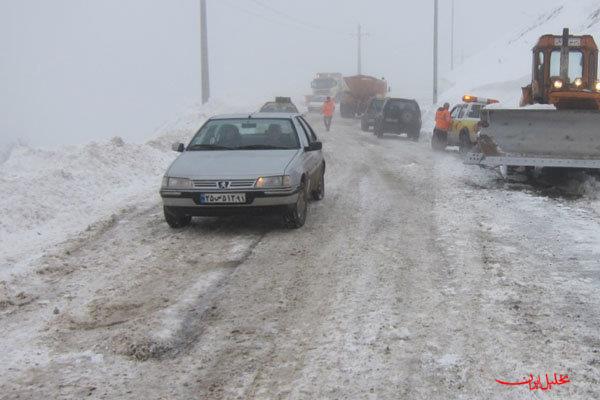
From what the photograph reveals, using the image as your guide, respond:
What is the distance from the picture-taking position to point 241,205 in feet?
25.0

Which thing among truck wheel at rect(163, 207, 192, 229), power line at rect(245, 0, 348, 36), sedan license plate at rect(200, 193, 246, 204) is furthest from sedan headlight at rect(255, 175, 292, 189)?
power line at rect(245, 0, 348, 36)

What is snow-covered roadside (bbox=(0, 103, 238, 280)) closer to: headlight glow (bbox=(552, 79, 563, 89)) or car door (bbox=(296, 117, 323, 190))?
car door (bbox=(296, 117, 323, 190))

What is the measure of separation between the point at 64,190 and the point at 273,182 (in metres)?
4.53

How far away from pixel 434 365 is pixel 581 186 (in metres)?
8.42

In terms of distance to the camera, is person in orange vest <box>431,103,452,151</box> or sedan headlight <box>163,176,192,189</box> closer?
sedan headlight <box>163,176,192,189</box>

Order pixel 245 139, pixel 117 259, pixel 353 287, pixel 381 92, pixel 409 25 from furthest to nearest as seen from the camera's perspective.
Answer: pixel 409 25 → pixel 381 92 → pixel 245 139 → pixel 117 259 → pixel 353 287

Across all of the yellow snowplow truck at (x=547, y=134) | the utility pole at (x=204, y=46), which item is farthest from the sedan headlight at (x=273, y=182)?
the utility pole at (x=204, y=46)

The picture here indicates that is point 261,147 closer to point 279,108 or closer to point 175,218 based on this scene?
point 175,218

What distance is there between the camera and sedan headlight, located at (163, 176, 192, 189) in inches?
303

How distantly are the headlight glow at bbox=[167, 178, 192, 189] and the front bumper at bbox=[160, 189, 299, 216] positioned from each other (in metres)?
0.06

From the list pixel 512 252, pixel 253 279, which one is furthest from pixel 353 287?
pixel 512 252

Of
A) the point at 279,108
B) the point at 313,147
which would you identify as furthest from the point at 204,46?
the point at 313,147

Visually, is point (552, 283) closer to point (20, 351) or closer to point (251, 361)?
point (251, 361)

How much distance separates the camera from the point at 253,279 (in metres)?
6.01
